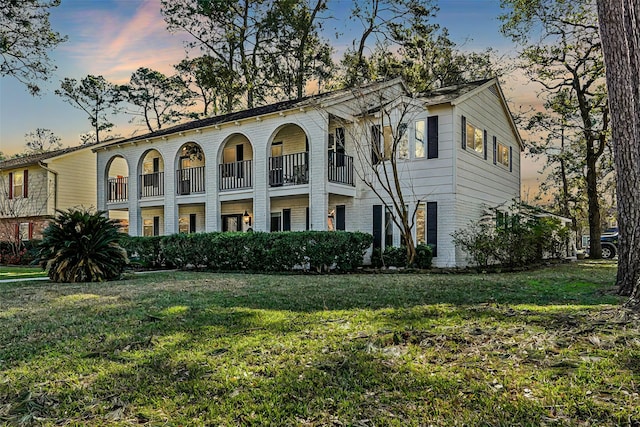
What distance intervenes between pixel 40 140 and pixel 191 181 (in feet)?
97.5

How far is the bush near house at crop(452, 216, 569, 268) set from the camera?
Answer: 1358cm

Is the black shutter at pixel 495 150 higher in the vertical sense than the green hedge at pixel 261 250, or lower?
higher

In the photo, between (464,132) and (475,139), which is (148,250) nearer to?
(464,132)

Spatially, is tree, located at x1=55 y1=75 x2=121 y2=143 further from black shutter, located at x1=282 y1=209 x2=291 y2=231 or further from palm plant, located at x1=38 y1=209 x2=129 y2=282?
palm plant, located at x1=38 y1=209 x2=129 y2=282

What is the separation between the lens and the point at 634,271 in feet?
20.1

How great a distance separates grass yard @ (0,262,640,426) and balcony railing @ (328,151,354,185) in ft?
31.9

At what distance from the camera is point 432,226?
1465 cm

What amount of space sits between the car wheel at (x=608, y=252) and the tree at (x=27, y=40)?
27.4 m

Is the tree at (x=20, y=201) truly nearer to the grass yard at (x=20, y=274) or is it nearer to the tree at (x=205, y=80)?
the grass yard at (x=20, y=274)

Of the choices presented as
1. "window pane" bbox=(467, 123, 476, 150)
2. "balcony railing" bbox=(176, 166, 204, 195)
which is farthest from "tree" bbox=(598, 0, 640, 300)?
"balcony railing" bbox=(176, 166, 204, 195)

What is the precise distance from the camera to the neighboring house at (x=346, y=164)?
1459 centimetres

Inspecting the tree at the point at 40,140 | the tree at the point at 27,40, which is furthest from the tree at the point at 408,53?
the tree at the point at 40,140

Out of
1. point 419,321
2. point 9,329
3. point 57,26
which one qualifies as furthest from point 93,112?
point 419,321

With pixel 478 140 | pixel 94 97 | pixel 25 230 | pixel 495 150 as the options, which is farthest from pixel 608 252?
pixel 94 97
